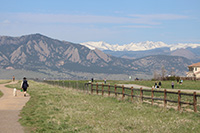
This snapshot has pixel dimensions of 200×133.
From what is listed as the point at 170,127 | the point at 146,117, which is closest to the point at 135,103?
the point at 146,117

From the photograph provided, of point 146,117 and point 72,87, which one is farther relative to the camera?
point 72,87

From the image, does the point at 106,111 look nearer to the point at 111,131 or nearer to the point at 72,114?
the point at 72,114

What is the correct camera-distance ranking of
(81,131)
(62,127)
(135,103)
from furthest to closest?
(135,103), (62,127), (81,131)

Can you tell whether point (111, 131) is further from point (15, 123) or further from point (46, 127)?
point (15, 123)

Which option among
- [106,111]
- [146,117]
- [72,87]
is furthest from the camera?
[72,87]

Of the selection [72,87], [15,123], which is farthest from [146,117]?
[72,87]

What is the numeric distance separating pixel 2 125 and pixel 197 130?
327 inches

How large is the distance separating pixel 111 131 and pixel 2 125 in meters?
4.81

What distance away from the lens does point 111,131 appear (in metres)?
14.9

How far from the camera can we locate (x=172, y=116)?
65.5 feet

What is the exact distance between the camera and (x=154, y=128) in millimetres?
15711

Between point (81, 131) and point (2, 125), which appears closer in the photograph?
point (81, 131)

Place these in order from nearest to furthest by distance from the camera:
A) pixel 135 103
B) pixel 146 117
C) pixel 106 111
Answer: pixel 146 117 → pixel 106 111 → pixel 135 103

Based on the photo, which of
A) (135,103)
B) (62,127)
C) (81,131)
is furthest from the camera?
(135,103)
